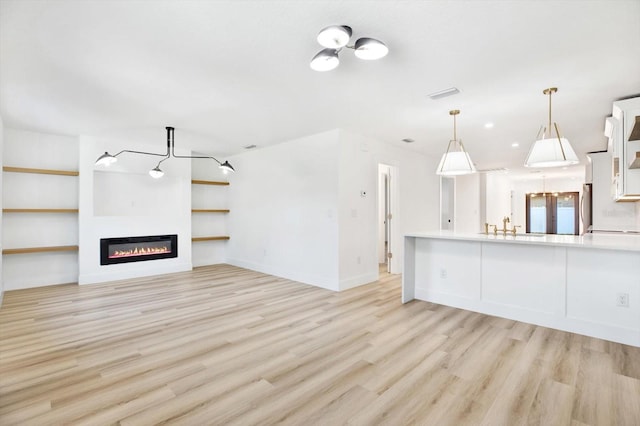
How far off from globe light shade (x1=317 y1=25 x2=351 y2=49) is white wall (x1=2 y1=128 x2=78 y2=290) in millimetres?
5420

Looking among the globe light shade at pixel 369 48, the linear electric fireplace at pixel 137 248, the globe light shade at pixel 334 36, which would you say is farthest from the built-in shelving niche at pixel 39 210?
the globe light shade at pixel 369 48

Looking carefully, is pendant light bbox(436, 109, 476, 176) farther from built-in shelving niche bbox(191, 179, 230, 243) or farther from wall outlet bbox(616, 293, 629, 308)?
built-in shelving niche bbox(191, 179, 230, 243)

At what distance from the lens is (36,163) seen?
5.13m

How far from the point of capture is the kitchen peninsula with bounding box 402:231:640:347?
2.95m

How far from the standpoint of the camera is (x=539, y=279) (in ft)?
11.1

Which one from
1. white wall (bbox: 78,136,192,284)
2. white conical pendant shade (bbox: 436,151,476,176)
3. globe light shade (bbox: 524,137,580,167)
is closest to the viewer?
globe light shade (bbox: 524,137,580,167)

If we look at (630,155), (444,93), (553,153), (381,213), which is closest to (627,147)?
(630,155)

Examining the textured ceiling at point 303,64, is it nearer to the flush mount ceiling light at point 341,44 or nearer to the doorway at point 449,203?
the flush mount ceiling light at point 341,44

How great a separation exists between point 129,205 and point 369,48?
5.71 m

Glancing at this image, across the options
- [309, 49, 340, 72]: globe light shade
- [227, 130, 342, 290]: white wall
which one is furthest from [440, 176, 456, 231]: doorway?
[309, 49, 340, 72]: globe light shade

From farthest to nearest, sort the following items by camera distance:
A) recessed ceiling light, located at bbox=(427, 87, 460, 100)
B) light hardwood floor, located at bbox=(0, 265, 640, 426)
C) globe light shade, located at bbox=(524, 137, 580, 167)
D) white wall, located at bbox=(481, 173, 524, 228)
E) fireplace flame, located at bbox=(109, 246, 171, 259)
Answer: white wall, located at bbox=(481, 173, 524, 228) < fireplace flame, located at bbox=(109, 246, 171, 259) < recessed ceiling light, located at bbox=(427, 87, 460, 100) < globe light shade, located at bbox=(524, 137, 580, 167) < light hardwood floor, located at bbox=(0, 265, 640, 426)

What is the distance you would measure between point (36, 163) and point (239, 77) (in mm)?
4475

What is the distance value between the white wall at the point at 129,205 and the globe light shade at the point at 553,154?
231 inches

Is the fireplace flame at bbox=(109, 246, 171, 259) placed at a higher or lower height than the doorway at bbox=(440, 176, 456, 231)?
lower
